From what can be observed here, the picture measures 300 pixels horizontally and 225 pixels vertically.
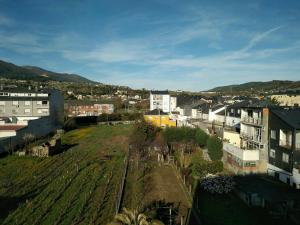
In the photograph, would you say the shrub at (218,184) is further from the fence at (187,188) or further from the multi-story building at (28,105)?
the multi-story building at (28,105)

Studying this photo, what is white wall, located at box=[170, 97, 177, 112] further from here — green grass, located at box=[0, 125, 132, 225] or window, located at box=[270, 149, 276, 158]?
window, located at box=[270, 149, 276, 158]

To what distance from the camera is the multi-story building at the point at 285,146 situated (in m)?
21.8

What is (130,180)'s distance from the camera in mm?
23219

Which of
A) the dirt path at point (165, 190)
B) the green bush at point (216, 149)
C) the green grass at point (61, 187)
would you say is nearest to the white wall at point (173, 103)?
the green grass at point (61, 187)

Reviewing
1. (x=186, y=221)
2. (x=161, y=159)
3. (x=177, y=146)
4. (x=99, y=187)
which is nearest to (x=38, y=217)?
(x=99, y=187)

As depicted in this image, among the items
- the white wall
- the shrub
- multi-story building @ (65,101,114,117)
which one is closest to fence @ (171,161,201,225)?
the shrub

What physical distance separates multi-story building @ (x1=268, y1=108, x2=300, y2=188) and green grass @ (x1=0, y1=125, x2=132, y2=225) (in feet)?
43.0

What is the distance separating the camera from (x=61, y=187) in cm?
2073

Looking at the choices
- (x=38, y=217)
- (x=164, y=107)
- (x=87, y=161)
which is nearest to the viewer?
(x=38, y=217)

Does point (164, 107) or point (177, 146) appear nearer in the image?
point (177, 146)

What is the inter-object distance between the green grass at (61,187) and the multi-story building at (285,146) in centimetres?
1309

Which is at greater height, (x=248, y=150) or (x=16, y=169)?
(x=248, y=150)

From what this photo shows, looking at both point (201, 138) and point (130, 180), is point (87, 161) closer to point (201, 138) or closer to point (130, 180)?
point (130, 180)

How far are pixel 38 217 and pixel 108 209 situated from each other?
12.4 feet
